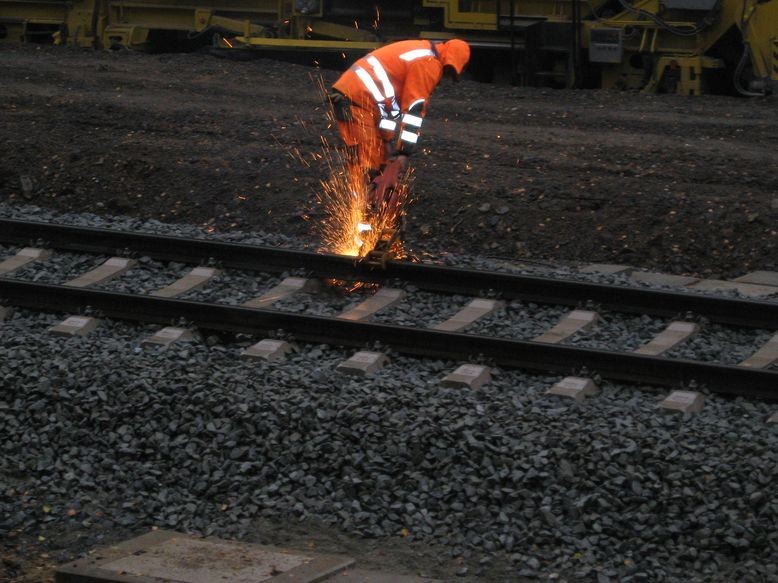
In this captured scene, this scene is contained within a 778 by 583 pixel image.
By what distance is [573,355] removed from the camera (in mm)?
6656

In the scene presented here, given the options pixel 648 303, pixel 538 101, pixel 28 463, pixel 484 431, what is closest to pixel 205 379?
pixel 28 463

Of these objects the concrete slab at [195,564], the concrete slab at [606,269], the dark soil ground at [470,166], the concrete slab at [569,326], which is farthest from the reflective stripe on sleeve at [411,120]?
the concrete slab at [195,564]

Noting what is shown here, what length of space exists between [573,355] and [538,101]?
8810 mm

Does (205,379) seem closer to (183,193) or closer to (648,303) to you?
(648,303)

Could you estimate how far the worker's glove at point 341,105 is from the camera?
778cm

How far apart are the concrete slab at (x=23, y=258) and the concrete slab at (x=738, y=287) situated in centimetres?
457

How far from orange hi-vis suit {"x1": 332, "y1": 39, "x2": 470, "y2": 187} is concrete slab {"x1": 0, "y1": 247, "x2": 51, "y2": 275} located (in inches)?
94.1

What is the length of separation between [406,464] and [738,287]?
A: 12.8ft

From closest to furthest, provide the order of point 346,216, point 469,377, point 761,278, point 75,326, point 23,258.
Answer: point 469,377 < point 75,326 < point 23,258 < point 761,278 < point 346,216

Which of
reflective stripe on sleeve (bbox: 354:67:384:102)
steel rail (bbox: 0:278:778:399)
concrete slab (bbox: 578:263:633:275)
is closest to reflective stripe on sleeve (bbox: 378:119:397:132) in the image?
reflective stripe on sleeve (bbox: 354:67:384:102)

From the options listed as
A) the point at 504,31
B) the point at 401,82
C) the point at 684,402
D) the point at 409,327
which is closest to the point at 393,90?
the point at 401,82

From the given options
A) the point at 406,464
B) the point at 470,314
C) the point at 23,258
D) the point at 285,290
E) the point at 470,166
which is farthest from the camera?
the point at 470,166

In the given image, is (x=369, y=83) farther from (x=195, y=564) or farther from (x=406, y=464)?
(x=195, y=564)

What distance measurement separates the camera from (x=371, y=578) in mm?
4598
